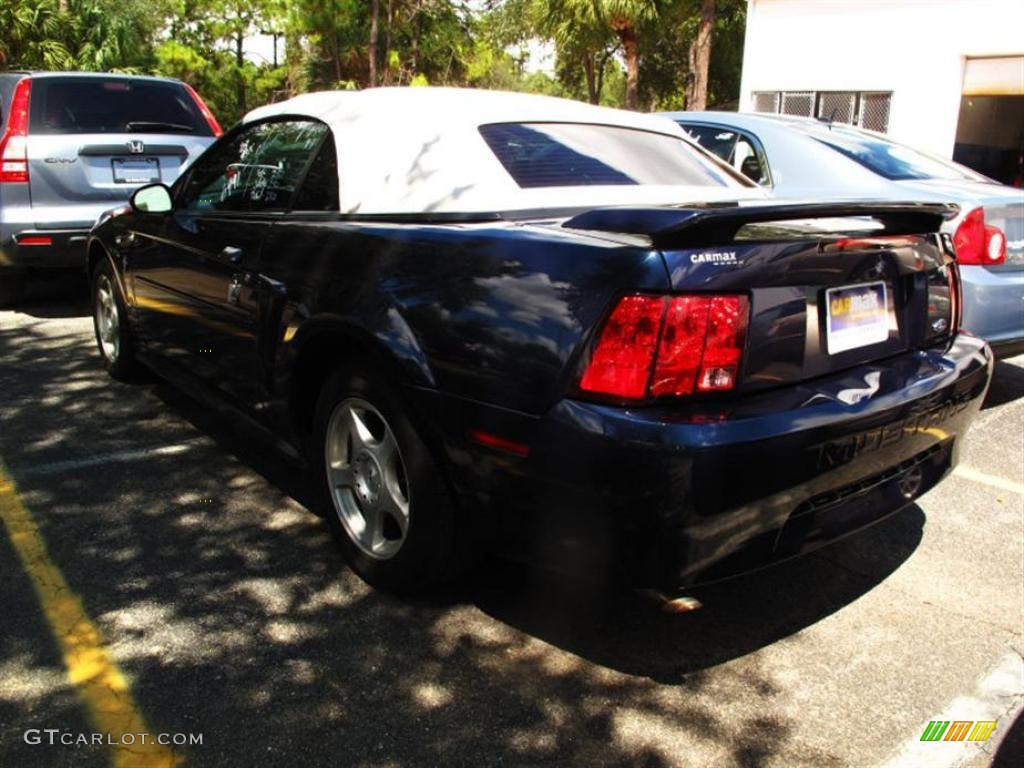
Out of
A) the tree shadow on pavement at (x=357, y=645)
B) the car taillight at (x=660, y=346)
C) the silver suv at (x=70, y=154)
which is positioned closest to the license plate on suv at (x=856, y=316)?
the car taillight at (x=660, y=346)

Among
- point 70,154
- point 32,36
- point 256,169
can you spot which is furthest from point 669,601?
point 32,36

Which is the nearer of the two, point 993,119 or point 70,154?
point 70,154

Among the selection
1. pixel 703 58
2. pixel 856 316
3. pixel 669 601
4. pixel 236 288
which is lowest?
pixel 669 601

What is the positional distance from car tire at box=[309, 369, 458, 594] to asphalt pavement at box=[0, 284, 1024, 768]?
0.50 feet

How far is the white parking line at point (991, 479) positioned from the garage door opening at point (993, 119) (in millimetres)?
13288

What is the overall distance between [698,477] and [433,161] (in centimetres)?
157

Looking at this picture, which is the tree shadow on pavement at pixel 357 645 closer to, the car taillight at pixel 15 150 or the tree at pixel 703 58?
the car taillight at pixel 15 150

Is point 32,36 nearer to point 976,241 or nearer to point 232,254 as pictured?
point 232,254

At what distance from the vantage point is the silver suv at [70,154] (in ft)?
21.3

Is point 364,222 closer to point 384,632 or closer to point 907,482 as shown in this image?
point 384,632

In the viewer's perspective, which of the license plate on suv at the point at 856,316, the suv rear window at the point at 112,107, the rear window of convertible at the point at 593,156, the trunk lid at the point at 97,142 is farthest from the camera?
the suv rear window at the point at 112,107

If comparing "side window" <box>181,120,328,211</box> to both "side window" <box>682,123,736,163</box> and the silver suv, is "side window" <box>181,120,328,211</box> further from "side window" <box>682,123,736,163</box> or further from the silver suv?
"side window" <box>682,123,736,163</box>

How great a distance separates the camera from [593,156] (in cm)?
355

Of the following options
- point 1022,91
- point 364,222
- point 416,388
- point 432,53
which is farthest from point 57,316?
point 432,53
